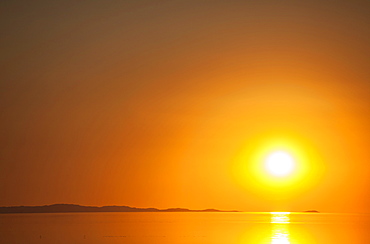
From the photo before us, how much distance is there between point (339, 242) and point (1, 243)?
46.8m

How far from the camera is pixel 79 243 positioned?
6650cm

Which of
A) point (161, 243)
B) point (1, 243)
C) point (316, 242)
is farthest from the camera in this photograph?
point (316, 242)

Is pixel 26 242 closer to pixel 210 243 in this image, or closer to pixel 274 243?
pixel 210 243

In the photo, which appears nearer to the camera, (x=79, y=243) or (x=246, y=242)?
(x=79, y=243)

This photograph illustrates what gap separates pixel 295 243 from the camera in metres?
71.5

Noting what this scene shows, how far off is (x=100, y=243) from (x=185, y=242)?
36.9 ft

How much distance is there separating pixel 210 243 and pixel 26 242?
A: 24176 millimetres

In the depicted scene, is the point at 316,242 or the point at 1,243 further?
the point at 316,242

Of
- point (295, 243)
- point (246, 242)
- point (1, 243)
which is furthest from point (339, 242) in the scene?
point (1, 243)

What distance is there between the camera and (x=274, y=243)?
69.9 metres

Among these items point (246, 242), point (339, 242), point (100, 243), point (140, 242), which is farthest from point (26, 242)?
point (339, 242)

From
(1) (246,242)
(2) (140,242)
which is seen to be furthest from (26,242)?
(1) (246,242)

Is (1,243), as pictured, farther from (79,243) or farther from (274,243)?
(274,243)

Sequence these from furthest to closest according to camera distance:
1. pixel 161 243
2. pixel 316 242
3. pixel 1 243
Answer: pixel 316 242, pixel 161 243, pixel 1 243
